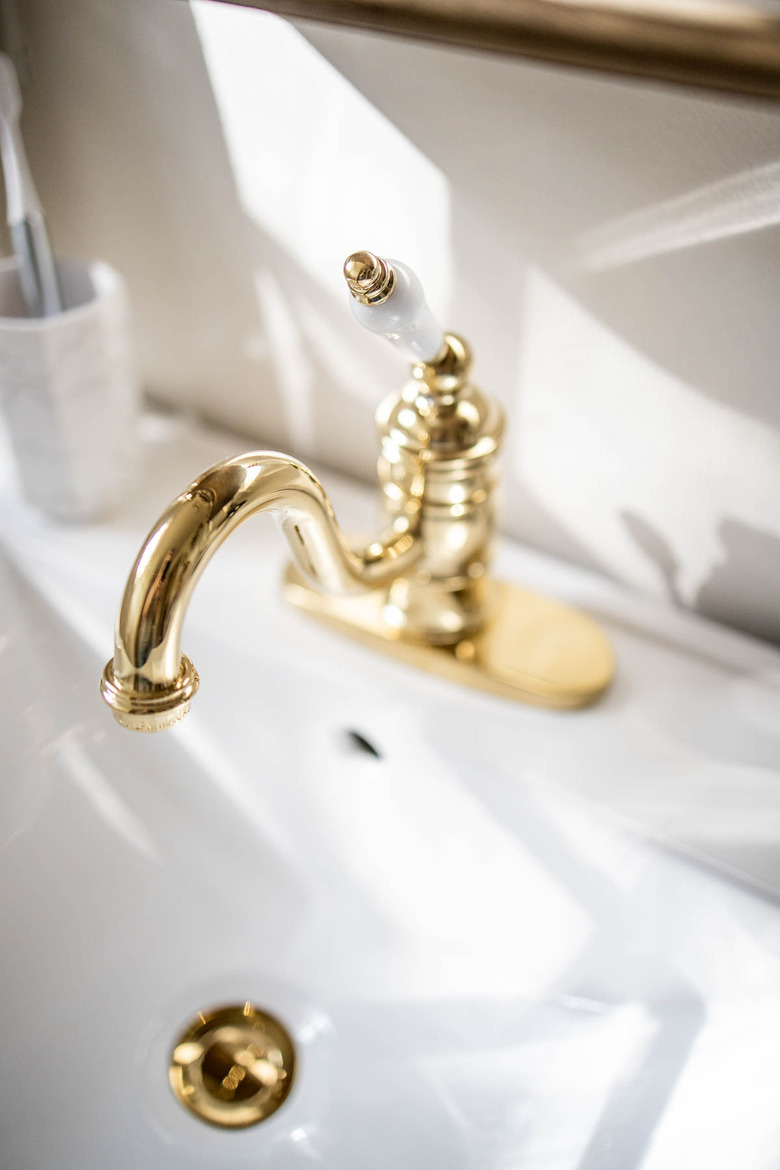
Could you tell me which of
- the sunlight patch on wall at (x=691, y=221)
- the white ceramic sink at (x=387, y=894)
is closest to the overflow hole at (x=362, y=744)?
the white ceramic sink at (x=387, y=894)

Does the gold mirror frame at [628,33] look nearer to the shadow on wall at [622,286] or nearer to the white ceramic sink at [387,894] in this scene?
the shadow on wall at [622,286]

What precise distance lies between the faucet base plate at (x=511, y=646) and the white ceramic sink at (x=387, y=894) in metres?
0.01

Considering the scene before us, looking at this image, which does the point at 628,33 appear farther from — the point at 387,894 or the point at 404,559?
the point at 387,894

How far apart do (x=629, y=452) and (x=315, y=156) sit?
23 centimetres

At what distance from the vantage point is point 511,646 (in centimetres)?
48

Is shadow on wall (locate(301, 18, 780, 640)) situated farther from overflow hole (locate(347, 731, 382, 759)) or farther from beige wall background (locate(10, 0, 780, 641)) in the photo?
overflow hole (locate(347, 731, 382, 759))

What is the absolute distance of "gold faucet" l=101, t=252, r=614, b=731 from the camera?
0.29 metres

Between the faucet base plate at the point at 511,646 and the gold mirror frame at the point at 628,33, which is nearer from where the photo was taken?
the gold mirror frame at the point at 628,33

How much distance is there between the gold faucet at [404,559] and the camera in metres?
0.29

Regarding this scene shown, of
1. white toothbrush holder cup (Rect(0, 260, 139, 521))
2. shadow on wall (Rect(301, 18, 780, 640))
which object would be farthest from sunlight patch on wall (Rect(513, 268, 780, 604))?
white toothbrush holder cup (Rect(0, 260, 139, 521))

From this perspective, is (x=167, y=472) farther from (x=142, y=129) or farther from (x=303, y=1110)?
(x=303, y=1110)

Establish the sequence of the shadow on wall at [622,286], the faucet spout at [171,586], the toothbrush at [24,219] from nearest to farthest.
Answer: the faucet spout at [171,586]
the shadow on wall at [622,286]
the toothbrush at [24,219]

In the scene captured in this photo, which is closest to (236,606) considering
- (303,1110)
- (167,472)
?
(167,472)

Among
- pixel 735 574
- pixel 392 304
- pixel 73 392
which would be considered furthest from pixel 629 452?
pixel 73 392
